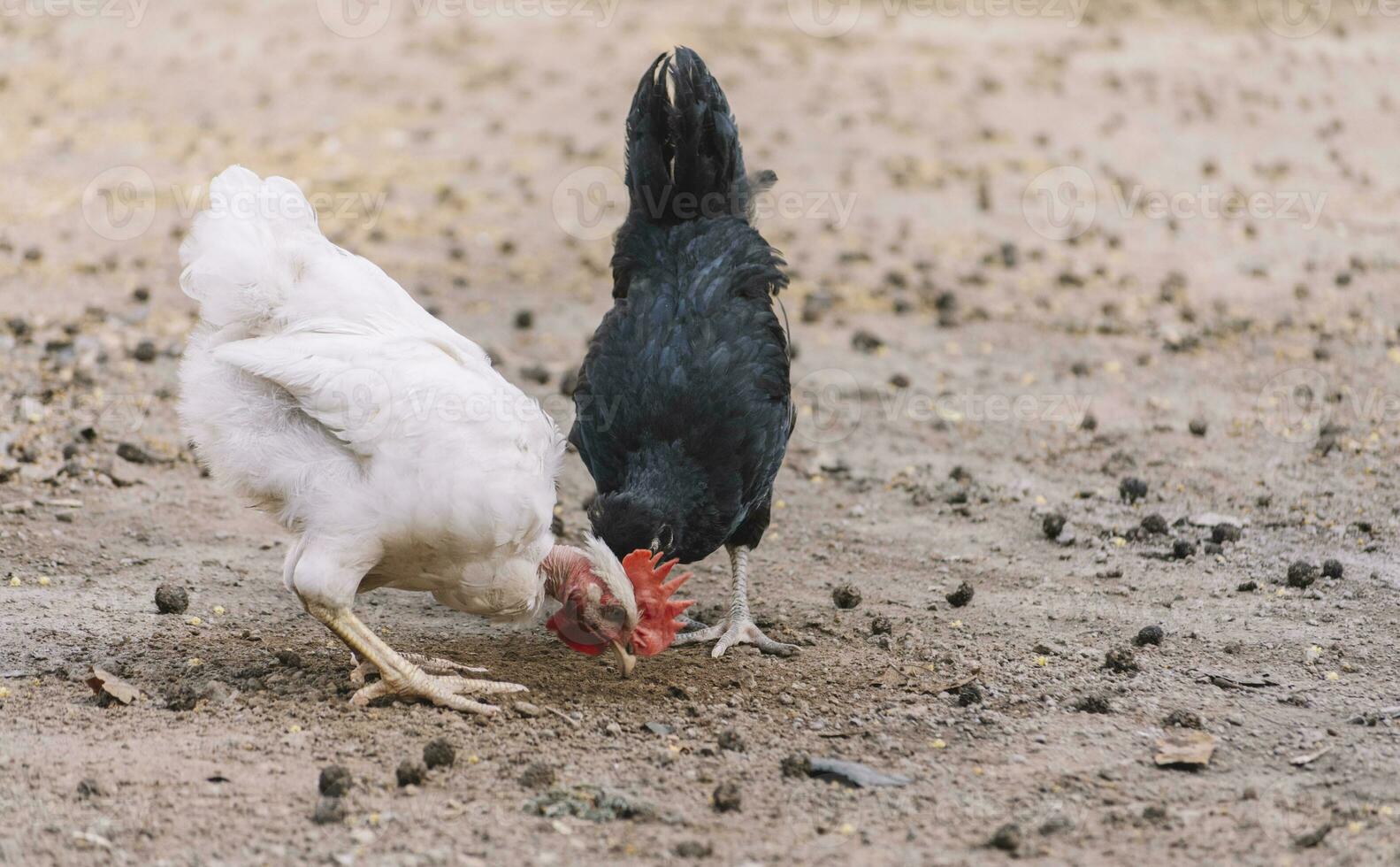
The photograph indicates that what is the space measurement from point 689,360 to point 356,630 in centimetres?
144

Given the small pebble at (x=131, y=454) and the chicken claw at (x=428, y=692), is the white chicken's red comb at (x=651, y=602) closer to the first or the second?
the chicken claw at (x=428, y=692)

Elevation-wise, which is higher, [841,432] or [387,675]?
[841,432]

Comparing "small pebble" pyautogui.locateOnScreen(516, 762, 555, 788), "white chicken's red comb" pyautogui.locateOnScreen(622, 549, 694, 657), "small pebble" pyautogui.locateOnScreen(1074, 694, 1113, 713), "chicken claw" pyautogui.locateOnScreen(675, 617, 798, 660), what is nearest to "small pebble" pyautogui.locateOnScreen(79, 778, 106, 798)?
"small pebble" pyautogui.locateOnScreen(516, 762, 555, 788)

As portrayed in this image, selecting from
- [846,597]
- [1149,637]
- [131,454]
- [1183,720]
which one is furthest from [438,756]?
[131,454]

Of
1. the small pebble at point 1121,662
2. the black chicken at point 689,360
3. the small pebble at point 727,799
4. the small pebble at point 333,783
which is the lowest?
the small pebble at point 333,783

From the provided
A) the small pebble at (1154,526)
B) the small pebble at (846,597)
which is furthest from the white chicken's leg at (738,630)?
the small pebble at (1154,526)

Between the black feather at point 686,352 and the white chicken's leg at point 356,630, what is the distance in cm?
66

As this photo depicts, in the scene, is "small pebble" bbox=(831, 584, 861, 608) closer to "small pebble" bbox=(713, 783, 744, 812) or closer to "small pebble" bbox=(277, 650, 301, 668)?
"small pebble" bbox=(713, 783, 744, 812)

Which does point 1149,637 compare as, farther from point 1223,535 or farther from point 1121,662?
point 1223,535

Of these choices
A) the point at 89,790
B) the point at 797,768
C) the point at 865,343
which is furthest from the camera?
the point at 865,343

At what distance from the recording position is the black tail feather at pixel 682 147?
196 inches

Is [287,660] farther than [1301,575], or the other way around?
[1301,575]

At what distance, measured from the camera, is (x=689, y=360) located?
174 inches

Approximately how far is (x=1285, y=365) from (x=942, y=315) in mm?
2159
